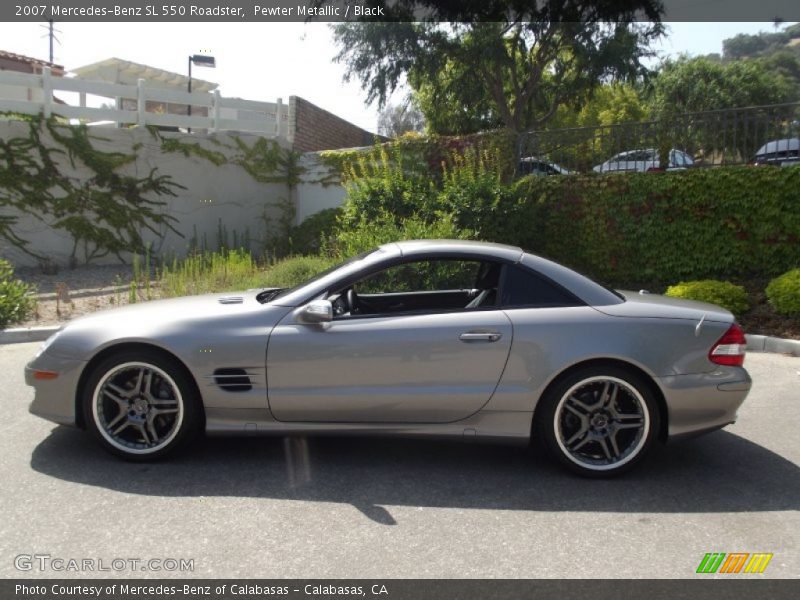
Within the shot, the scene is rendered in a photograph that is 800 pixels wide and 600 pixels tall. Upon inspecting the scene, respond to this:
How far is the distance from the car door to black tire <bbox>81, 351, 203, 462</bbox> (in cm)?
54

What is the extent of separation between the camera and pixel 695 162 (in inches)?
418

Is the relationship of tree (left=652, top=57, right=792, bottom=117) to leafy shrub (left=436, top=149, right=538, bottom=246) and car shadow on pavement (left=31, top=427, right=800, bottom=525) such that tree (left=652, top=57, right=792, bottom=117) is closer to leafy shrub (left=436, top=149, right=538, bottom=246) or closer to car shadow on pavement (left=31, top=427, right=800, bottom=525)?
leafy shrub (left=436, top=149, right=538, bottom=246)

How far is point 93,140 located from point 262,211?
13.7ft

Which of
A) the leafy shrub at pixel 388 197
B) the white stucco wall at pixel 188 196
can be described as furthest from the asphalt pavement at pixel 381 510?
the white stucco wall at pixel 188 196

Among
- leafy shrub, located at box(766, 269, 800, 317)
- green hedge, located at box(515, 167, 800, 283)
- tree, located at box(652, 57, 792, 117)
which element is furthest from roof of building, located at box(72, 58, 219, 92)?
tree, located at box(652, 57, 792, 117)

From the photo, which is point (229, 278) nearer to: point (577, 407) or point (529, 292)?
point (529, 292)

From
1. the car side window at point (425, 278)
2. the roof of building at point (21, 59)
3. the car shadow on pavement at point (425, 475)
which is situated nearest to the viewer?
the car shadow on pavement at point (425, 475)

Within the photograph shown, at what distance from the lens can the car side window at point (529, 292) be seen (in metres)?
4.42

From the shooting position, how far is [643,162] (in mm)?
10961

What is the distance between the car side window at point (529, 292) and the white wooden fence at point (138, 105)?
11822mm

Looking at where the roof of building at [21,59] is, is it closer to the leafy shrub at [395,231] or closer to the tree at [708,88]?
the leafy shrub at [395,231]

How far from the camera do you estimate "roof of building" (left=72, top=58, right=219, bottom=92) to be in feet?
84.4
